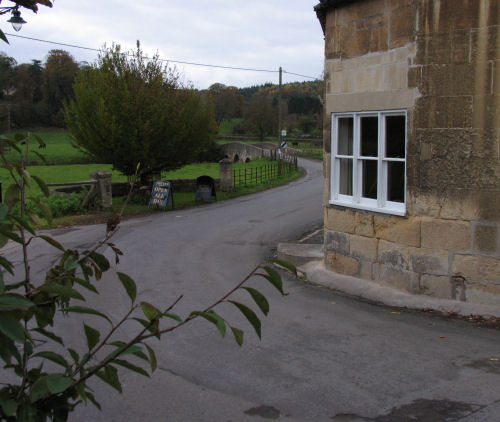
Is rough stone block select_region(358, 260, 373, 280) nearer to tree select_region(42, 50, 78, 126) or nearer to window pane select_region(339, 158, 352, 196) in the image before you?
window pane select_region(339, 158, 352, 196)

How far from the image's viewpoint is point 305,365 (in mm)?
5730

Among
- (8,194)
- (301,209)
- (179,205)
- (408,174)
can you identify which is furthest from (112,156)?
(8,194)

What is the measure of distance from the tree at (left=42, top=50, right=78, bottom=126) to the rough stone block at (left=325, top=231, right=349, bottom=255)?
87674 mm

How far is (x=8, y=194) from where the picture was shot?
6.25ft

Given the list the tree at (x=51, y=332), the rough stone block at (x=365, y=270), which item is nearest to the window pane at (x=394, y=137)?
the rough stone block at (x=365, y=270)

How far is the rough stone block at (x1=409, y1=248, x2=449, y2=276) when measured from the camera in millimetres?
7445

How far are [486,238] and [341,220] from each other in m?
2.38

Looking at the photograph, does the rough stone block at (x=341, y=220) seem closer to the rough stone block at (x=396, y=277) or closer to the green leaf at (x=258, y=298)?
the rough stone block at (x=396, y=277)

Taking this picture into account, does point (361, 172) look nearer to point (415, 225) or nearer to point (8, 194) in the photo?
point (415, 225)

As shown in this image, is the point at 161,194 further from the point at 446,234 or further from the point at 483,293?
the point at 483,293

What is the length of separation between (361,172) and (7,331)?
25.4ft

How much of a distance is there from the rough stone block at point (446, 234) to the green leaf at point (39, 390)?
21.9 feet

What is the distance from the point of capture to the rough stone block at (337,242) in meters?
8.81

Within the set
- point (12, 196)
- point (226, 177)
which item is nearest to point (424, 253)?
point (12, 196)
